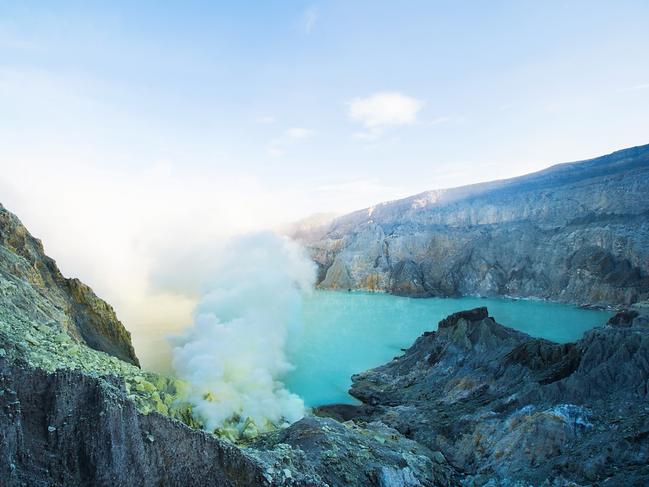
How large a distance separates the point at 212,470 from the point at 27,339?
13.2 ft

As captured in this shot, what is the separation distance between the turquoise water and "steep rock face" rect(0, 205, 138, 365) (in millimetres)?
8276

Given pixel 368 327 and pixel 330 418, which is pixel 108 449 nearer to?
pixel 330 418

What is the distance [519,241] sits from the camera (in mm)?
52281

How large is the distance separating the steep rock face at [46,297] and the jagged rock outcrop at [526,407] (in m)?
8.89

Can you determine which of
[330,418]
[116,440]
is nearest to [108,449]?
[116,440]

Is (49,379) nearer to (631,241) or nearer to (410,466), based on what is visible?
(410,466)

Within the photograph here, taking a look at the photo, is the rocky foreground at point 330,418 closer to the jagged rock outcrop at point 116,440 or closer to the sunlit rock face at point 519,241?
the jagged rock outcrop at point 116,440

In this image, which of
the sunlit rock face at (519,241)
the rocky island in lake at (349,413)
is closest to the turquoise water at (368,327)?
the rocky island in lake at (349,413)

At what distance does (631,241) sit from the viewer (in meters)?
40.9

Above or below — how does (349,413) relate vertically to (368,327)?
above

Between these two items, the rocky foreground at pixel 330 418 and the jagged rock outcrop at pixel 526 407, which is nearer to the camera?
the rocky foreground at pixel 330 418

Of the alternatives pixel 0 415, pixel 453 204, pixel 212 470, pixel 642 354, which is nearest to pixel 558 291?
pixel 453 204

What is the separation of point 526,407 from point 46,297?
1428 centimetres

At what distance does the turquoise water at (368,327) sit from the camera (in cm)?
2050
